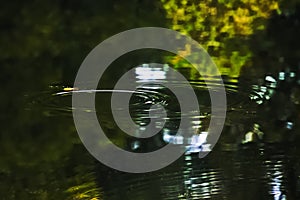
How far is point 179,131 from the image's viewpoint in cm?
133

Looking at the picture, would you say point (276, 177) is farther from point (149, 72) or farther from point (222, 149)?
point (149, 72)

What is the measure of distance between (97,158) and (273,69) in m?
0.74

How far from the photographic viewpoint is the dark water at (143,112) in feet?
3.62

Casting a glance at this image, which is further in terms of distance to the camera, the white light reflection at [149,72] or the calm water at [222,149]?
the white light reflection at [149,72]

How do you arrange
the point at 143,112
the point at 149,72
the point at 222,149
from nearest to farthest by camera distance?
the point at 222,149 < the point at 143,112 < the point at 149,72

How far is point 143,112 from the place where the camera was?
142 centimetres

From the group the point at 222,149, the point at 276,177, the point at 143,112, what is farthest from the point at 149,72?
the point at 276,177

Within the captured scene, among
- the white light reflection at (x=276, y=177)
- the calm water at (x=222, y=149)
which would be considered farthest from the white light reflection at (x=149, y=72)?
the white light reflection at (x=276, y=177)

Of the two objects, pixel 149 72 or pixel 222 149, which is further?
pixel 149 72

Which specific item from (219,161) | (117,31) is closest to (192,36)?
(117,31)

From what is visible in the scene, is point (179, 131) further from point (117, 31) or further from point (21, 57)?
point (117, 31)

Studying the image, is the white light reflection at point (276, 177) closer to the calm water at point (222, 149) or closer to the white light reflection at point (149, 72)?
the calm water at point (222, 149)

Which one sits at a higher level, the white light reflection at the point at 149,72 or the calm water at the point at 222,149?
the white light reflection at the point at 149,72

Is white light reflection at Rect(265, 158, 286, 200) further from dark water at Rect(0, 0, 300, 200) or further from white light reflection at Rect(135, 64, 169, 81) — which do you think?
white light reflection at Rect(135, 64, 169, 81)
